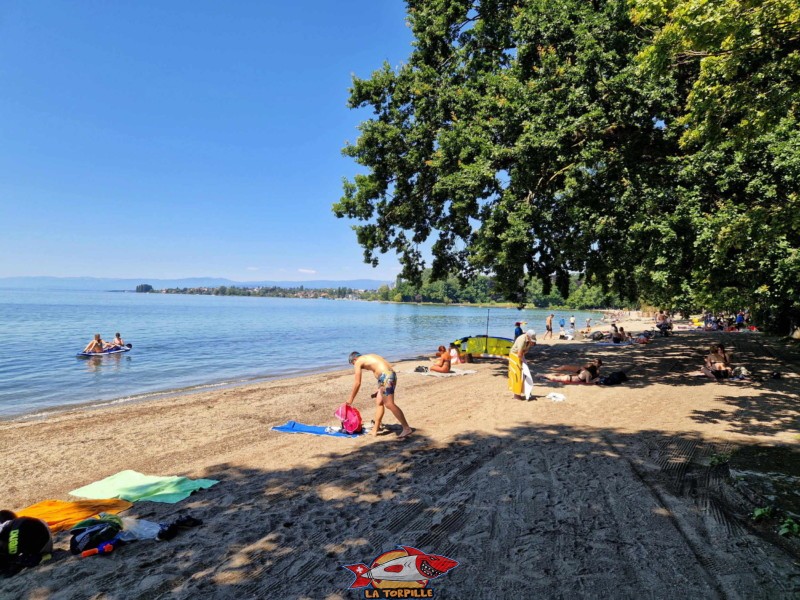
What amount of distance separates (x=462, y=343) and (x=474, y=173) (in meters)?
10.5

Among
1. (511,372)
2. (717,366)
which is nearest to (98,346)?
(511,372)

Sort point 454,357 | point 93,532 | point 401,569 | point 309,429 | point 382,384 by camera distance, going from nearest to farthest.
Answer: point 401,569 < point 93,532 < point 382,384 < point 309,429 < point 454,357

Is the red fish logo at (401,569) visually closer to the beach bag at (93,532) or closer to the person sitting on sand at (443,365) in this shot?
the beach bag at (93,532)

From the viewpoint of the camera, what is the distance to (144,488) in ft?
19.9

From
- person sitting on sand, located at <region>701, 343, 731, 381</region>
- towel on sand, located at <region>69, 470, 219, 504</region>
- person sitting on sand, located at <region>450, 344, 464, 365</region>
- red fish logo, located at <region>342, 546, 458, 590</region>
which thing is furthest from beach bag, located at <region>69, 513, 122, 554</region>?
person sitting on sand, located at <region>701, 343, 731, 381</region>

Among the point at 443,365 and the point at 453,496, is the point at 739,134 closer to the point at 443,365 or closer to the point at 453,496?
the point at 453,496

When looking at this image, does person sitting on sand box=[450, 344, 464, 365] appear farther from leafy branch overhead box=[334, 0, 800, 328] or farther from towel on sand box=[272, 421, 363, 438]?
towel on sand box=[272, 421, 363, 438]

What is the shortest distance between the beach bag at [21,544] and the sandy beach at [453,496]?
129mm

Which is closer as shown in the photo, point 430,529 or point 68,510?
point 430,529

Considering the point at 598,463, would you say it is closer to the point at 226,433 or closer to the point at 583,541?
the point at 583,541

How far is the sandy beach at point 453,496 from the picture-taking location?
144 inches

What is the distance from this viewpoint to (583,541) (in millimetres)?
4129

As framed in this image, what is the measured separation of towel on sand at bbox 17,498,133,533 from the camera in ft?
16.3

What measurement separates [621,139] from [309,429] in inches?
472
